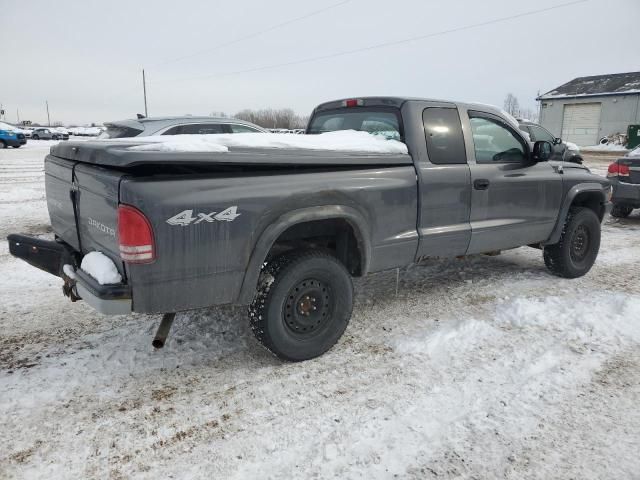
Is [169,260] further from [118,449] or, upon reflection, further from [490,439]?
[490,439]

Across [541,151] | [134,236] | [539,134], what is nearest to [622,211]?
[541,151]

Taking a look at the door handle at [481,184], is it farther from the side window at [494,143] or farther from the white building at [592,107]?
the white building at [592,107]

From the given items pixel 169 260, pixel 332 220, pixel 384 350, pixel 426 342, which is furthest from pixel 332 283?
pixel 169 260

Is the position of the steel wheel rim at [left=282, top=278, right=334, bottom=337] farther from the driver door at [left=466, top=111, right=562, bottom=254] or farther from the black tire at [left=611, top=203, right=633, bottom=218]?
the black tire at [left=611, top=203, right=633, bottom=218]

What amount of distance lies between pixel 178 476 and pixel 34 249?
1.95m

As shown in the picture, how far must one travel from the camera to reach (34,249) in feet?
10.9

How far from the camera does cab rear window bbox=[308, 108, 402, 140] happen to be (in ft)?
13.4

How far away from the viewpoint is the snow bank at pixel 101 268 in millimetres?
2734

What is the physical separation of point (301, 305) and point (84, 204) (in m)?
1.56

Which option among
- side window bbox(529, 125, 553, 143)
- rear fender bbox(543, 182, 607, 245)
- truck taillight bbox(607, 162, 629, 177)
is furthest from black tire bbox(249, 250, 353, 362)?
side window bbox(529, 125, 553, 143)

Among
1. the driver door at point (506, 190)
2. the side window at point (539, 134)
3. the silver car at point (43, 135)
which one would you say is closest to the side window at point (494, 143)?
the driver door at point (506, 190)

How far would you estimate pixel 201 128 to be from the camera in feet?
25.6

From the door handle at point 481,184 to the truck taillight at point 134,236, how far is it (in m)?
2.81

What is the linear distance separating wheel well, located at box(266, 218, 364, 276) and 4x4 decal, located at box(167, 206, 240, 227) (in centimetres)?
55
